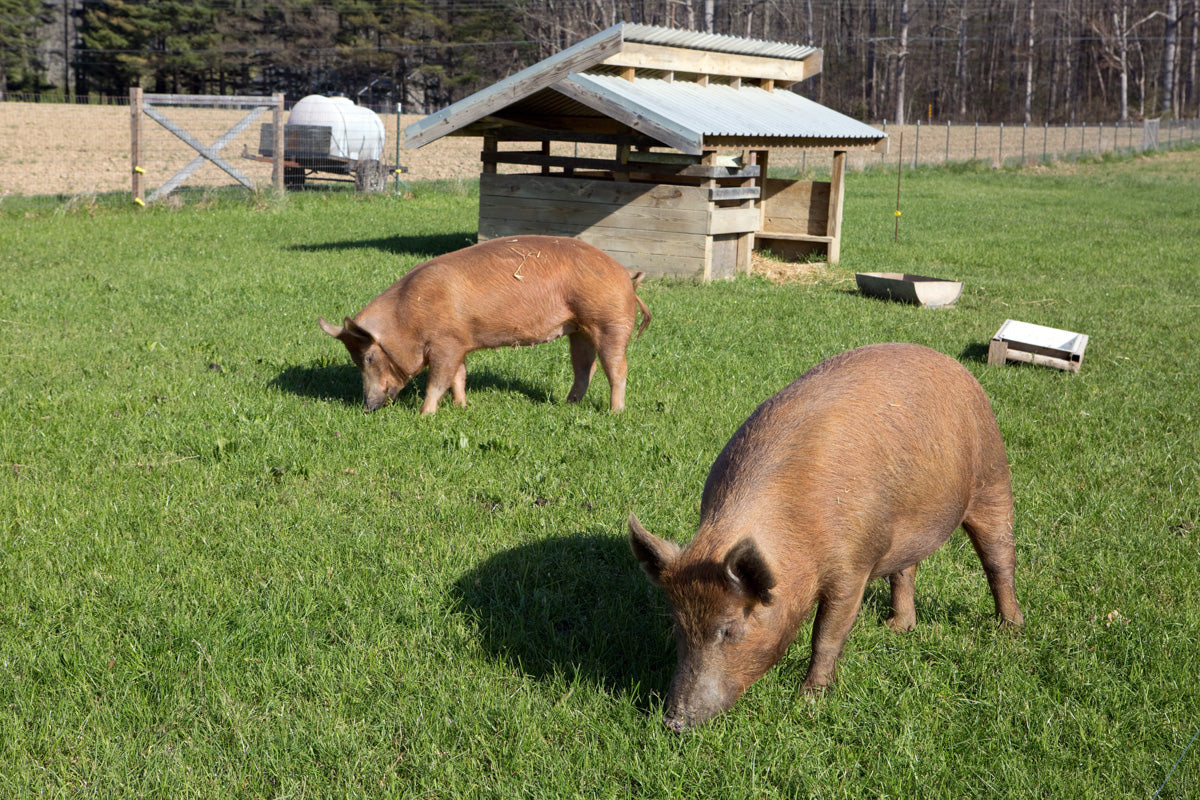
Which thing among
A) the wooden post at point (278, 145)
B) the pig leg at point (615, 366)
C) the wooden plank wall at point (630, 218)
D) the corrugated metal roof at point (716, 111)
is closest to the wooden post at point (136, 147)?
the wooden post at point (278, 145)

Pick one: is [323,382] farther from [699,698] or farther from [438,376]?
[699,698]

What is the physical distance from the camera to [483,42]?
235 feet

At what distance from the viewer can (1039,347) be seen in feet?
28.6

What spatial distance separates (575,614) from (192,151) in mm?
33177

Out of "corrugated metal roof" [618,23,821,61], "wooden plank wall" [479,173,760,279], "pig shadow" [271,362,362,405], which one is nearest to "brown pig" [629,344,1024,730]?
"pig shadow" [271,362,362,405]

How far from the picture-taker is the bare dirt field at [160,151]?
27125 mm

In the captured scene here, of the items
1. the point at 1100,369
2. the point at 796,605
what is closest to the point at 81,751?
the point at 796,605

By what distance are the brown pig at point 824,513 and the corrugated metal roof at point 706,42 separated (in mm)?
10994

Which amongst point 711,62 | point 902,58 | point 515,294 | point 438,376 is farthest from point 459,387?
point 902,58

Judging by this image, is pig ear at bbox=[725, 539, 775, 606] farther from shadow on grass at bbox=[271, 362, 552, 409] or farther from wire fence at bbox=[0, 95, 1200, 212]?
wire fence at bbox=[0, 95, 1200, 212]

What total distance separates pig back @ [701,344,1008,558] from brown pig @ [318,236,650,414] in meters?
3.33

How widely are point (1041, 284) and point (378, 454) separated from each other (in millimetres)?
10539

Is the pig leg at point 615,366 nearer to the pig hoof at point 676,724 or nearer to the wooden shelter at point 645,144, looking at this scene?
the pig hoof at point 676,724

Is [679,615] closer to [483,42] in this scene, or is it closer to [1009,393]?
[1009,393]
